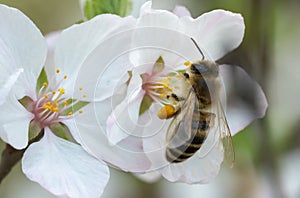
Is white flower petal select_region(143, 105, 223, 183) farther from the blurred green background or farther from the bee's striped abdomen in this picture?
the blurred green background

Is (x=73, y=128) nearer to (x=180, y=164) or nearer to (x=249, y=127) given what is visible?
(x=180, y=164)

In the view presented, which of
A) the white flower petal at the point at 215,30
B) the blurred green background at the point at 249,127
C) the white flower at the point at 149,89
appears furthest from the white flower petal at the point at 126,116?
the blurred green background at the point at 249,127

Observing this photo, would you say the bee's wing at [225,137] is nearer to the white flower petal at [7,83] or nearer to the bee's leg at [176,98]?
the bee's leg at [176,98]

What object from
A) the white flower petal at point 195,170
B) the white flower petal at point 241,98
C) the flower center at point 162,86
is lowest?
the white flower petal at point 195,170

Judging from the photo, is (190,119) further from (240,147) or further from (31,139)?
(240,147)

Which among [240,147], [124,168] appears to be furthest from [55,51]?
[240,147]
